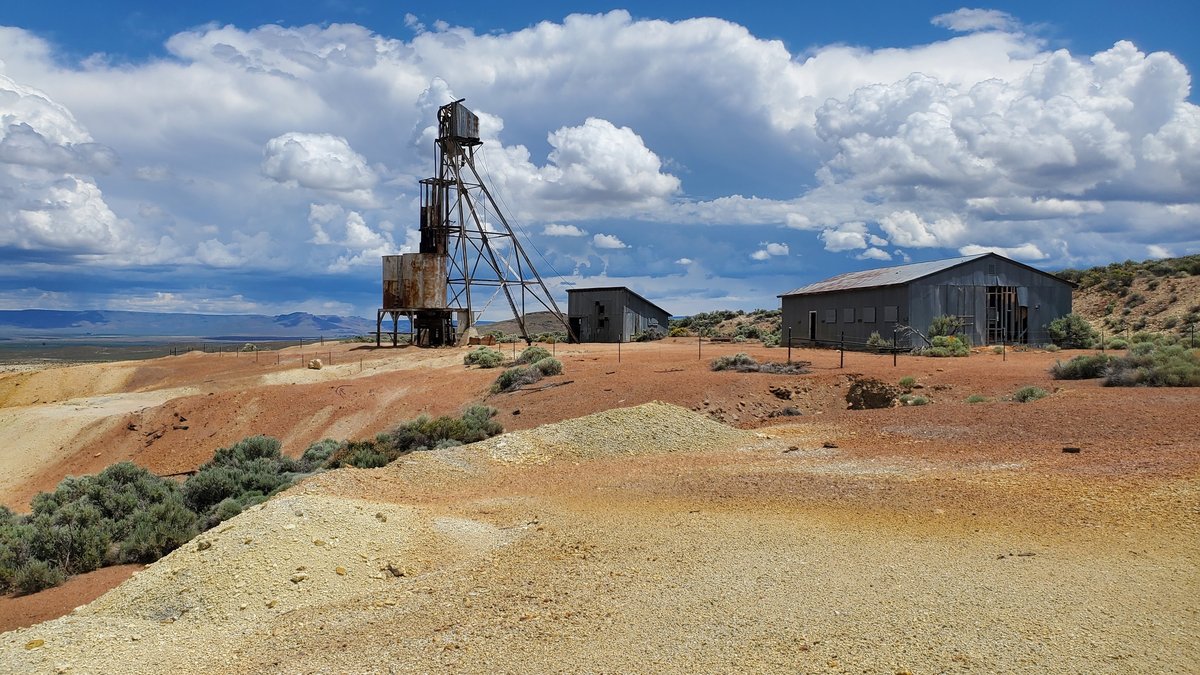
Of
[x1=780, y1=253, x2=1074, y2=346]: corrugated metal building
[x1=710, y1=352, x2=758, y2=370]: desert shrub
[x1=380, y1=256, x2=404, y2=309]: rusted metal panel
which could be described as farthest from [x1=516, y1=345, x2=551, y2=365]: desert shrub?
[x1=780, y1=253, x2=1074, y2=346]: corrugated metal building

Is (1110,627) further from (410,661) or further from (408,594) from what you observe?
(408,594)

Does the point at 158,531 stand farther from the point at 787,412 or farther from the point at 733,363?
the point at 733,363

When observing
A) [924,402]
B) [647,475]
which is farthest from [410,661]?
[924,402]

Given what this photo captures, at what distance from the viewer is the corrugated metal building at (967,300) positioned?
34188 millimetres

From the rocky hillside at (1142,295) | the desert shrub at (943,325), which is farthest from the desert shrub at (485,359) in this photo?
the rocky hillside at (1142,295)

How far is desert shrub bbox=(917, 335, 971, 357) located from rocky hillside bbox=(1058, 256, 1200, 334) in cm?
1517

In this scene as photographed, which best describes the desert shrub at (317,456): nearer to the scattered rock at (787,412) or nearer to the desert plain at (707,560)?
the desert plain at (707,560)

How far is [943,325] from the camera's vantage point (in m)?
34.0

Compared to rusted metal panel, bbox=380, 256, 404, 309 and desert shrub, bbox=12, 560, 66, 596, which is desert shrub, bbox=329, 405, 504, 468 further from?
rusted metal panel, bbox=380, 256, 404, 309

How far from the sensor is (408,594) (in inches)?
287

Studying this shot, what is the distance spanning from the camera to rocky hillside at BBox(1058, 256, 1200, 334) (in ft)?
147

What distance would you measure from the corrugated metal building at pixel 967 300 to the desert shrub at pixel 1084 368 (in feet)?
43.9

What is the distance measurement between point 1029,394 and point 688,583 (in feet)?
42.8

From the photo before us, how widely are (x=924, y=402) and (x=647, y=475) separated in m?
8.72
